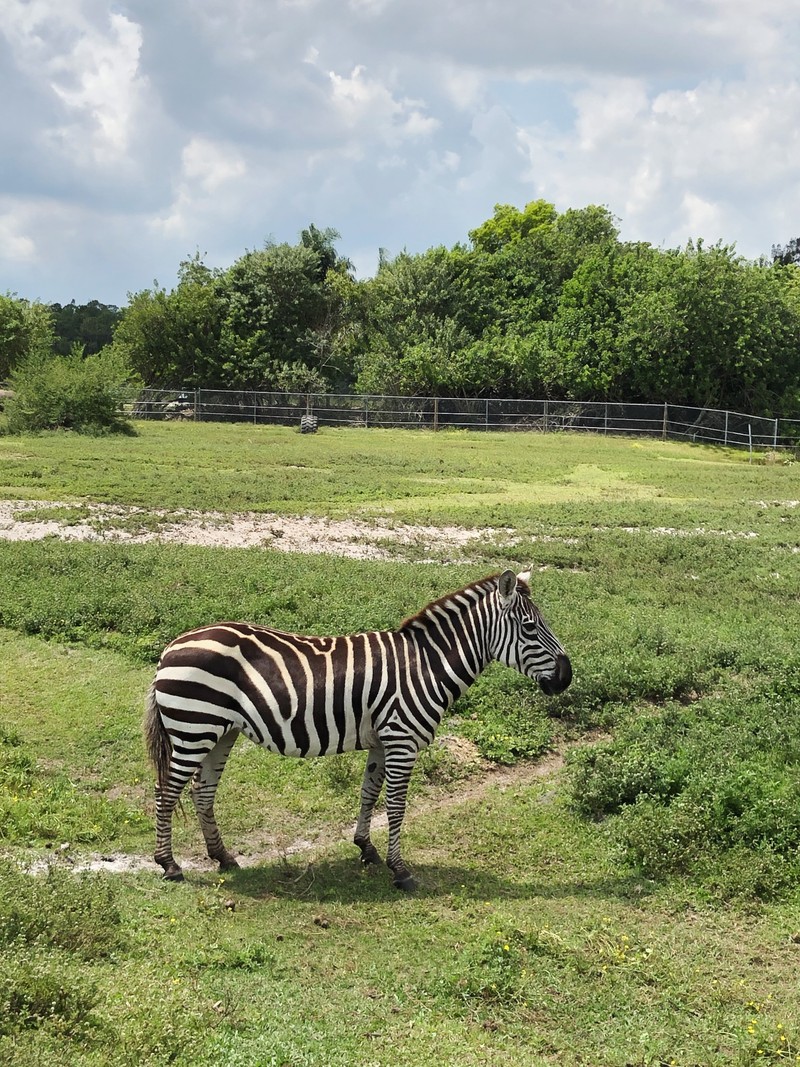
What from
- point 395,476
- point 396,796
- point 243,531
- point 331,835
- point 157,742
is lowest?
point 331,835

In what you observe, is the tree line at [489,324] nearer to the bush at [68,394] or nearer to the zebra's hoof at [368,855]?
the bush at [68,394]

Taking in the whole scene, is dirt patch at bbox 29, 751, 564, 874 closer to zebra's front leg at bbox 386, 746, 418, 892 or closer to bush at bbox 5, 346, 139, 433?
zebra's front leg at bbox 386, 746, 418, 892

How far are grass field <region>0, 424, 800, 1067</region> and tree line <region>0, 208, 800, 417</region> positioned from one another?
101 ft

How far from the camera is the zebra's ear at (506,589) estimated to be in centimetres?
748

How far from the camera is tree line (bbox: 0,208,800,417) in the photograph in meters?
45.2

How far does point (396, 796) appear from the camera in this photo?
282 inches

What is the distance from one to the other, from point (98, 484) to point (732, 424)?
31.0 metres

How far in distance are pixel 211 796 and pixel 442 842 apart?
194 centimetres

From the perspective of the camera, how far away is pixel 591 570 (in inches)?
628

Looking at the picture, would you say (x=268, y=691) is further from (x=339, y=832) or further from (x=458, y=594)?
(x=339, y=832)

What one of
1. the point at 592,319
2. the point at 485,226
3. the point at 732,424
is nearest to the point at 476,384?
the point at 592,319

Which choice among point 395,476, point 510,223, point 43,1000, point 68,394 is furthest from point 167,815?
point 510,223

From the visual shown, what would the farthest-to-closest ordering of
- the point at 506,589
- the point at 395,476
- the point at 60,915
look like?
the point at 395,476, the point at 506,589, the point at 60,915

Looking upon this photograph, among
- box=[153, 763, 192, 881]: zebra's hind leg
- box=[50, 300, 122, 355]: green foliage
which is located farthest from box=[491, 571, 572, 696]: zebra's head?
box=[50, 300, 122, 355]: green foliage
